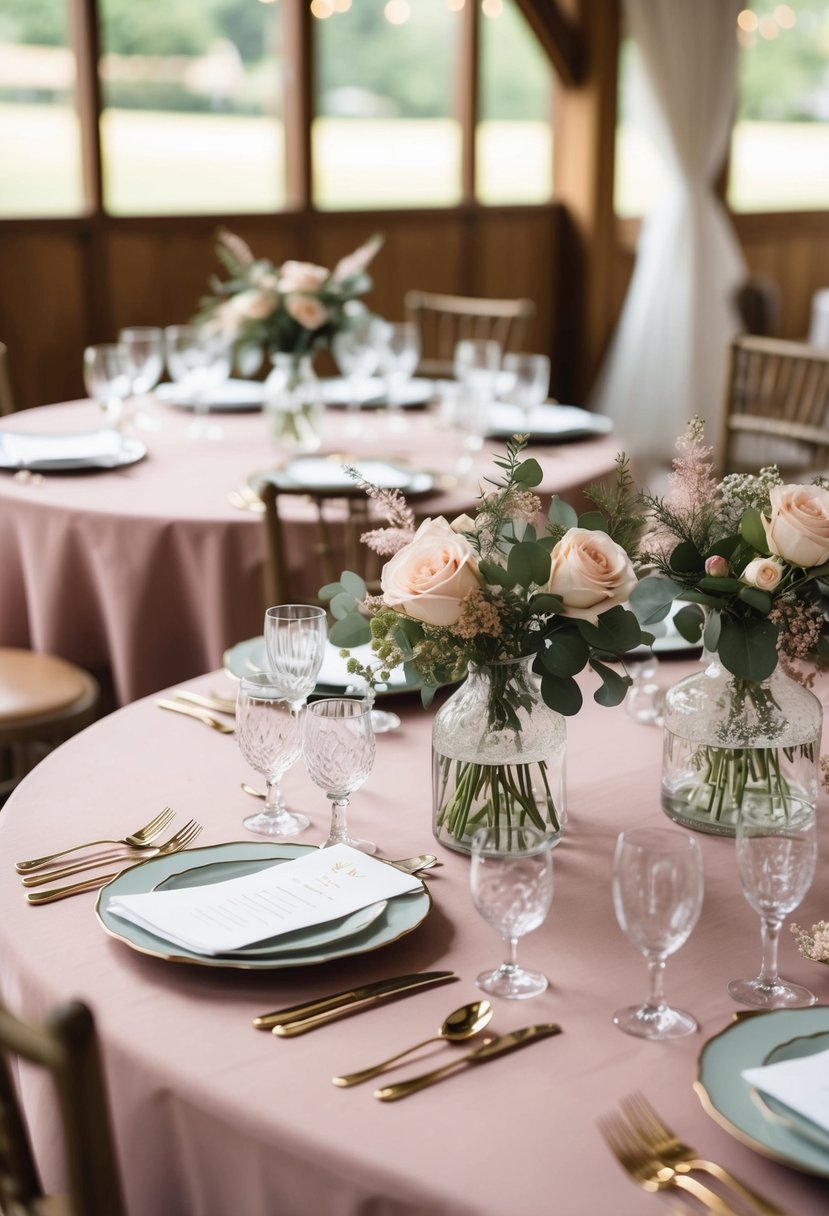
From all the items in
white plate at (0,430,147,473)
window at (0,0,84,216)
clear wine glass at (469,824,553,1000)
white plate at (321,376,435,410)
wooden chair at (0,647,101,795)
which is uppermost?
window at (0,0,84,216)

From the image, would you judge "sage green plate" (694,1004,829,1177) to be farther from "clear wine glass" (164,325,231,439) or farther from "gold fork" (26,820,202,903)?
"clear wine glass" (164,325,231,439)

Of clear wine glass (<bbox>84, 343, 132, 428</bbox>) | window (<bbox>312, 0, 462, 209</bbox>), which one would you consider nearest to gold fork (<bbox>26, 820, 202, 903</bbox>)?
clear wine glass (<bbox>84, 343, 132, 428</bbox>)

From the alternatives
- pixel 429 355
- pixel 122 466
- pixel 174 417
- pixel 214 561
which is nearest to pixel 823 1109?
pixel 214 561

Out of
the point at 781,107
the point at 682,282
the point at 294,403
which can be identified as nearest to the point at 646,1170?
the point at 294,403

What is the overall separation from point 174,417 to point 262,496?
4.57ft

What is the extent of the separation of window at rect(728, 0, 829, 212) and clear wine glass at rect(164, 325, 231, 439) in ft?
14.9

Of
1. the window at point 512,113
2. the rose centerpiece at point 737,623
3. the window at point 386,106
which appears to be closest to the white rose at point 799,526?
the rose centerpiece at point 737,623

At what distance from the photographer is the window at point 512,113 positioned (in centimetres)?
623

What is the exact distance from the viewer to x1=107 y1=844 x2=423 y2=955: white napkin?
3.93 feet

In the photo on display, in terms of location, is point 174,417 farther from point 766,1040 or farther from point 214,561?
point 766,1040

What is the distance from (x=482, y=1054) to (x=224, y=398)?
2877mm

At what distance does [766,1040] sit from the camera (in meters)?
1.07

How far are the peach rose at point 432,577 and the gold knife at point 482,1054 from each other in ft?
1.21

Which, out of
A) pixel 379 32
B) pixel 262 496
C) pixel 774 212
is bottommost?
pixel 262 496
